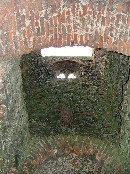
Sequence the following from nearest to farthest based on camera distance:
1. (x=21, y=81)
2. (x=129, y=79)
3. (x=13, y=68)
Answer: (x=13, y=68) < (x=129, y=79) < (x=21, y=81)

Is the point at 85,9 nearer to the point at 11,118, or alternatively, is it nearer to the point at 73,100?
the point at 11,118

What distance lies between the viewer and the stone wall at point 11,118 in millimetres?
4693

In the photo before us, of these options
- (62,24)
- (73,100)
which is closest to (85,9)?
(62,24)

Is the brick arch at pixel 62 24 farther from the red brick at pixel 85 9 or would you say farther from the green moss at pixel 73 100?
the green moss at pixel 73 100

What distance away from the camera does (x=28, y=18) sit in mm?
3844

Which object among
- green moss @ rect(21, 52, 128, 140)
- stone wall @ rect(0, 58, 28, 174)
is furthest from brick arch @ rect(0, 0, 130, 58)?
green moss @ rect(21, 52, 128, 140)

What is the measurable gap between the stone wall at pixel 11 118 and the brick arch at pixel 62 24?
0.59 metres

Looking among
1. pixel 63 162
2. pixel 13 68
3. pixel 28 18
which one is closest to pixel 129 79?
pixel 13 68

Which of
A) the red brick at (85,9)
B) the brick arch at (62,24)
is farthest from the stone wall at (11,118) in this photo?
the red brick at (85,9)

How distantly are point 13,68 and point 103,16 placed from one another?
6.42 ft

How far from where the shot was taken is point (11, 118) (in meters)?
5.29

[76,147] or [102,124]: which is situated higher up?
[102,124]

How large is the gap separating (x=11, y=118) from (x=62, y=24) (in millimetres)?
1960

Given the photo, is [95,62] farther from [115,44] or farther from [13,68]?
[115,44]
